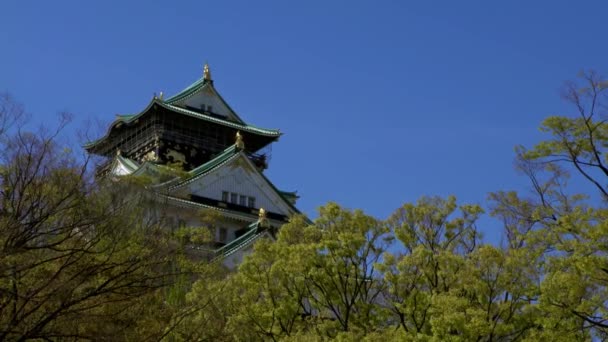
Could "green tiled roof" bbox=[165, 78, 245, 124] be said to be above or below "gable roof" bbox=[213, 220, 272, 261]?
above

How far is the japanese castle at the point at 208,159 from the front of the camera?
153 feet

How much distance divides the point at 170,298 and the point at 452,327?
888cm

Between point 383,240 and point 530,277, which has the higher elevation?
point 383,240

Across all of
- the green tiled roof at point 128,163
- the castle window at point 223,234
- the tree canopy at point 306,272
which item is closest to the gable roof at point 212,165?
the green tiled roof at point 128,163

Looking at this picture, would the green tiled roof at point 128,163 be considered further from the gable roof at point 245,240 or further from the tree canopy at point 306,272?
the tree canopy at point 306,272

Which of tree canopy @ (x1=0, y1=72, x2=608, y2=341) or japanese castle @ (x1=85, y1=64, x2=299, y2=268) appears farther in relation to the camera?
japanese castle @ (x1=85, y1=64, x2=299, y2=268)

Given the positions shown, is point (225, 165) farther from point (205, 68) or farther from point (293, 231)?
point (293, 231)

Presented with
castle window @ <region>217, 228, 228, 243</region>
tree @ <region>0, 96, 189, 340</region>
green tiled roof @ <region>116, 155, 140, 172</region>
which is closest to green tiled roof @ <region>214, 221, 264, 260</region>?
castle window @ <region>217, 228, 228, 243</region>

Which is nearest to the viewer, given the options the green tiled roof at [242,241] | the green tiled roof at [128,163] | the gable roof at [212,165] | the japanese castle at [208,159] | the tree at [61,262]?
the tree at [61,262]

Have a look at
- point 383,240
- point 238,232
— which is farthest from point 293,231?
point 238,232

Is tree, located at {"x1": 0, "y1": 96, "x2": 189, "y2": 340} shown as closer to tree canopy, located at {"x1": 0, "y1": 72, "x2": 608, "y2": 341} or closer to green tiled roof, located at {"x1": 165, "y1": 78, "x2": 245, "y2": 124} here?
tree canopy, located at {"x1": 0, "y1": 72, "x2": 608, "y2": 341}

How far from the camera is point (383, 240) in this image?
26969 mm

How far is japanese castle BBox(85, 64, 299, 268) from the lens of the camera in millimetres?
46531

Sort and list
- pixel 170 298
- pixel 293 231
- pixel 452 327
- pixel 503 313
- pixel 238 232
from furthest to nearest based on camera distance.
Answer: pixel 238 232 < pixel 293 231 < pixel 170 298 < pixel 503 313 < pixel 452 327
